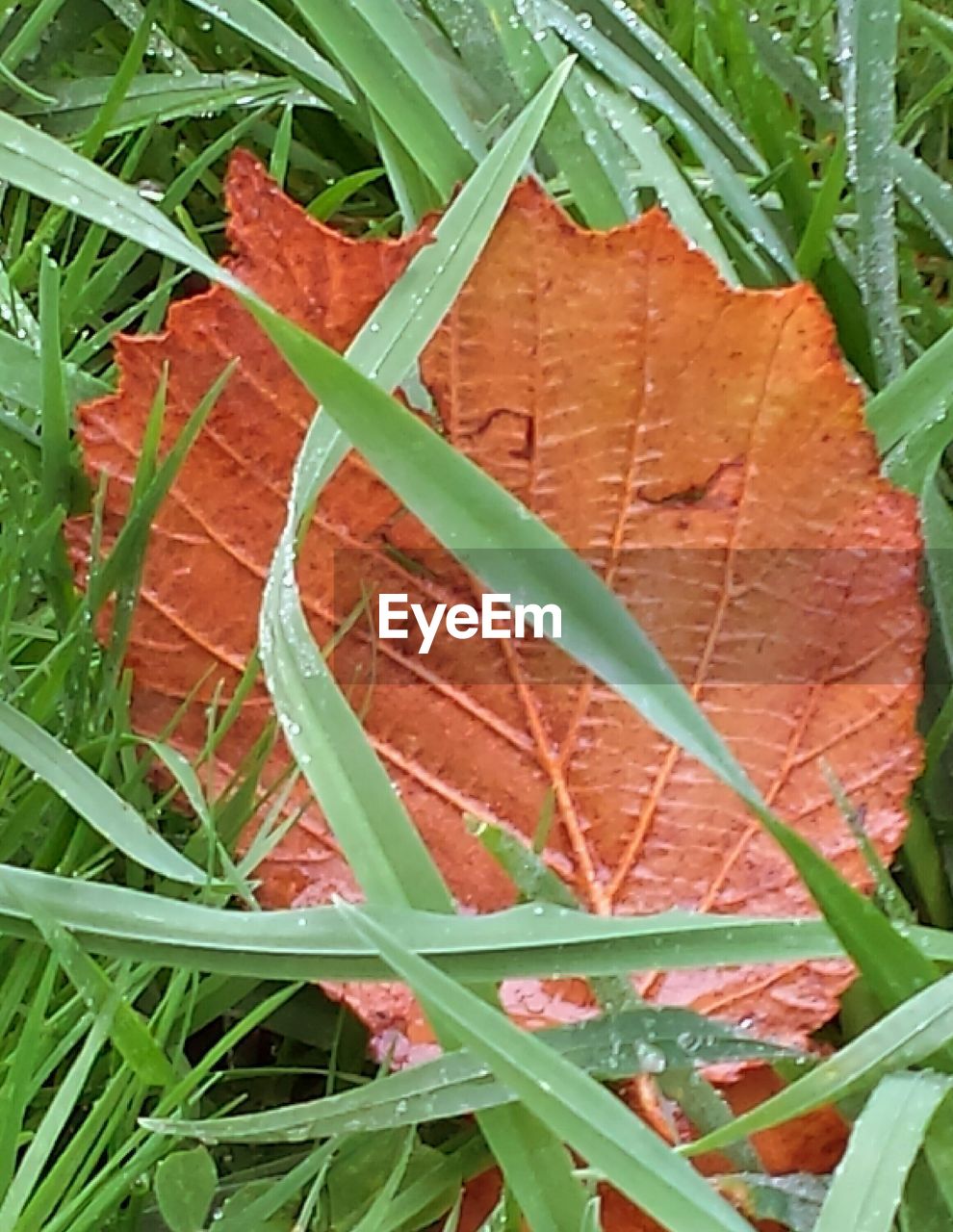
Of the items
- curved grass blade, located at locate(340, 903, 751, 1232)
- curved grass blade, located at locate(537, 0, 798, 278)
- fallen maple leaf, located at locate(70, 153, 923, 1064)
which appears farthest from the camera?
curved grass blade, located at locate(537, 0, 798, 278)

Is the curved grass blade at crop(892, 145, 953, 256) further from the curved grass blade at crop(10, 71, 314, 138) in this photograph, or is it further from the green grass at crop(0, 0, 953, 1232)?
the curved grass blade at crop(10, 71, 314, 138)

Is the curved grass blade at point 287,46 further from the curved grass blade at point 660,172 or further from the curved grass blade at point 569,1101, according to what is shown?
the curved grass blade at point 569,1101

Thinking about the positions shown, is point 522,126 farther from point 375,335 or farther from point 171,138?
point 171,138

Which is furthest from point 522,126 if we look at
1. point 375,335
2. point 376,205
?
point 376,205

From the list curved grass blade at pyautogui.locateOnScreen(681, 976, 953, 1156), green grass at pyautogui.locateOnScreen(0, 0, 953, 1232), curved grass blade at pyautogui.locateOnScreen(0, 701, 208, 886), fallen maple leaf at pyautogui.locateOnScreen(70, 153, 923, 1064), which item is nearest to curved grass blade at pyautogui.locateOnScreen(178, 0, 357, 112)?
green grass at pyautogui.locateOnScreen(0, 0, 953, 1232)

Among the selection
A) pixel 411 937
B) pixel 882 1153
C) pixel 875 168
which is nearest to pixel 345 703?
pixel 411 937
